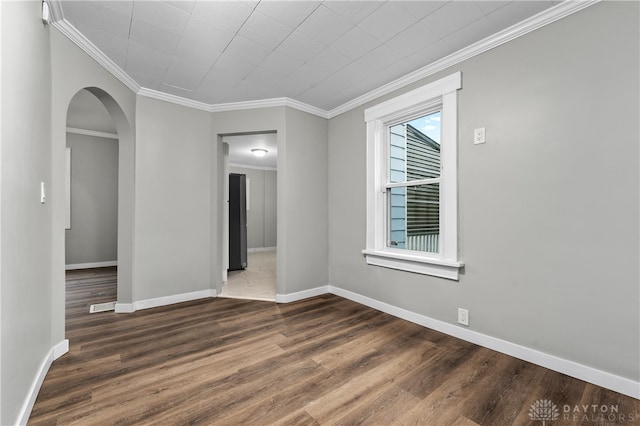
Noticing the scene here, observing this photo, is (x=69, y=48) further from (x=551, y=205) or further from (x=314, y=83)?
(x=551, y=205)

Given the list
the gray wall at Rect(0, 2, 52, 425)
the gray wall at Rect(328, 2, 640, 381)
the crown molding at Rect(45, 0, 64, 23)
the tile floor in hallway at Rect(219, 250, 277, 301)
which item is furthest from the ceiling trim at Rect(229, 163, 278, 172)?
the gray wall at Rect(328, 2, 640, 381)

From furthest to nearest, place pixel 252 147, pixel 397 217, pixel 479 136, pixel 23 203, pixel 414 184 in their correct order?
pixel 252 147, pixel 397 217, pixel 414 184, pixel 479 136, pixel 23 203

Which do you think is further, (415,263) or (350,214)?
(350,214)

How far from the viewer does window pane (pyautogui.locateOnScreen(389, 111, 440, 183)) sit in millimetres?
2779

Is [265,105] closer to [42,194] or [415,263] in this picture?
[42,194]

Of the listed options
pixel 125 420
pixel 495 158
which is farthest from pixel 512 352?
pixel 125 420

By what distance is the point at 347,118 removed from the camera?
11.8ft

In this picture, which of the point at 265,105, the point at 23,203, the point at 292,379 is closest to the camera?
the point at 23,203

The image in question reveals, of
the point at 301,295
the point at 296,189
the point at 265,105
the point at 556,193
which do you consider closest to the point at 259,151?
the point at 265,105

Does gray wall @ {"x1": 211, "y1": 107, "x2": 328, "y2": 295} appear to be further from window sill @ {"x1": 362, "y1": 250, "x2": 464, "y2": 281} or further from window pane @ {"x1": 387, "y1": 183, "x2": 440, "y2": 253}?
window pane @ {"x1": 387, "y1": 183, "x2": 440, "y2": 253}

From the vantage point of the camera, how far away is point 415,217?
298 centimetres

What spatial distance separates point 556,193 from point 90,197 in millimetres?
7002

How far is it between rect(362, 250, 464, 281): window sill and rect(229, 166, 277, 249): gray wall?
5571mm

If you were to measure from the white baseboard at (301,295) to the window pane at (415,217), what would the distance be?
45.4 inches
